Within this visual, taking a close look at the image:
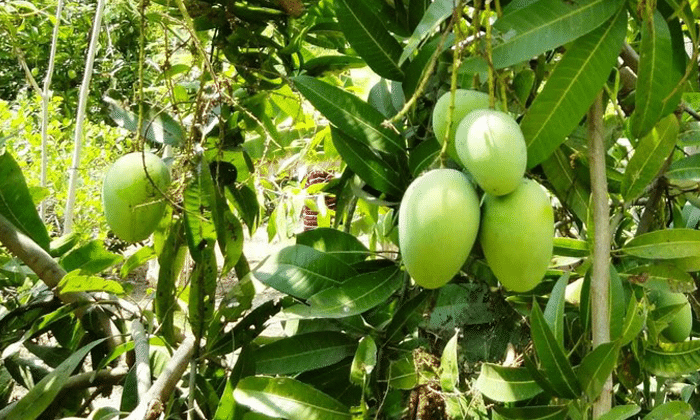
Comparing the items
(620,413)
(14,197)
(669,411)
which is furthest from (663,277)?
(14,197)

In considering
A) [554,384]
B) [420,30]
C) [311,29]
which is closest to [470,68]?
[420,30]

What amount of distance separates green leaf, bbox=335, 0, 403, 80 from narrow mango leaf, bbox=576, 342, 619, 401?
0.36 m

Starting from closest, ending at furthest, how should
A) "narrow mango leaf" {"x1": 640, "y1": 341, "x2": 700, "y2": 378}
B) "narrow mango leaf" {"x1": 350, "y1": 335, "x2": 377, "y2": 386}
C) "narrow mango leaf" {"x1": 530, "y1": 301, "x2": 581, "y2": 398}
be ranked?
"narrow mango leaf" {"x1": 530, "y1": 301, "x2": 581, "y2": 398}
"narrow mango leaf" {"x1": 350, "y1": 335, "x2": 377, "y2": 386}
"narrow mango leaf" {"x1": 640, "y1": 341, "x2": 700, "y2": 378}

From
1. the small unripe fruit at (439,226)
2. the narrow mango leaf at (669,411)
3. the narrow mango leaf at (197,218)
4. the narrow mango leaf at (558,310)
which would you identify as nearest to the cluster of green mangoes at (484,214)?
the small unripe fruit at (439,226)

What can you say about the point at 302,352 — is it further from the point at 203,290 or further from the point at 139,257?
the point at 139,257

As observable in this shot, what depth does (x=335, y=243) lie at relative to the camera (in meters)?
0.87

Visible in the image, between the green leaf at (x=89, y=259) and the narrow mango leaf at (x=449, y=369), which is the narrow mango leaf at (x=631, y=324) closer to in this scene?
the narrow mango leaf at (x=449, y=369)

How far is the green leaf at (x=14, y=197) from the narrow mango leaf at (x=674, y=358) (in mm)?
775

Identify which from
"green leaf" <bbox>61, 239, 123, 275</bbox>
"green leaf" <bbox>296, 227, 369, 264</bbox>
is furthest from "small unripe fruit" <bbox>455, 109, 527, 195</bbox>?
"green leaf" <bbox>61, 239, 123, 275</bbox>

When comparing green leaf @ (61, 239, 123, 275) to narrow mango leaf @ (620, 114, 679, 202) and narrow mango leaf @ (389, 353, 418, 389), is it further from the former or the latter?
narrow mango leaf @ (620, 114, 679, 202)

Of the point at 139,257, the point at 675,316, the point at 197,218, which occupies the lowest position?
the point at 675,316

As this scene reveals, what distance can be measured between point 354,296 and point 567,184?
0.26 meters

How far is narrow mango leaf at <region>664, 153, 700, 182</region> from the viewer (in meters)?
0.90

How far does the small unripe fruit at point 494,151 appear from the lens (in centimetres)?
55
